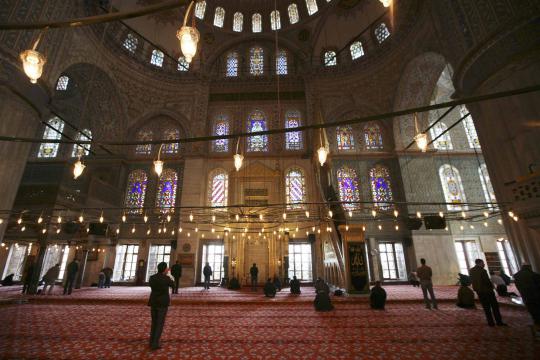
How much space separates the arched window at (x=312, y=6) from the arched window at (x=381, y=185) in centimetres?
1048

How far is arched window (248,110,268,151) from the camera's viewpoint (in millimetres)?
15137

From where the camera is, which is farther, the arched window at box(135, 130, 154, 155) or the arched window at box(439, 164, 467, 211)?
the arched window at box(135, 130, 154, 155)

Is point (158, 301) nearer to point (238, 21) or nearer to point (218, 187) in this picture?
point (218, 187)

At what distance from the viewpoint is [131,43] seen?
14.2m

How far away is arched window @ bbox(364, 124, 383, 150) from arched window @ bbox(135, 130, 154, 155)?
12504mm

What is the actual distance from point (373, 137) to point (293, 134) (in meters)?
4.58

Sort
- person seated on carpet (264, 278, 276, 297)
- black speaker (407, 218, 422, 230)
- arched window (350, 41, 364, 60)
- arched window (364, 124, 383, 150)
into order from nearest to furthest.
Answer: person seated on carpet (264, 278, 276, 297) < black speaker (407, 218, 422, 230) < arched window (364, 124, 383, 150) < arched window (350, 41, 364, 60)

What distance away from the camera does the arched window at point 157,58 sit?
1506 cm

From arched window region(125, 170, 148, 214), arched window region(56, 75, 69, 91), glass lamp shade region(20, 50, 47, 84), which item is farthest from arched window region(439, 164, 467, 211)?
arched window region(56, 75, 69, 91)

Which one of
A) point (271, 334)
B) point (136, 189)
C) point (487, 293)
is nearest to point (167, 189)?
point (136, 189)

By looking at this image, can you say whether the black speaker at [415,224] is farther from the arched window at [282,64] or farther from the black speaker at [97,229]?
the black speaker at [97,229]

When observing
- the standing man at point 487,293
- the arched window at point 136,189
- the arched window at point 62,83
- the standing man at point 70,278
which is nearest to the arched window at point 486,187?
the standing man at point 487,293

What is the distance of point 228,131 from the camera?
15.4 m

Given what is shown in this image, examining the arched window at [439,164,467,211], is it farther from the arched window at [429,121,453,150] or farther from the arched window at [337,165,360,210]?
the arched window at [337,165,360,210]
